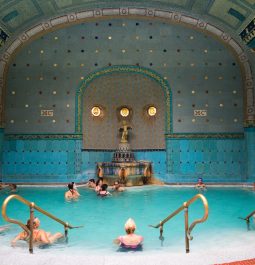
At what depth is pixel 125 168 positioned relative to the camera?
12.3 metres

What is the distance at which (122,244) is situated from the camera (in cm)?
501

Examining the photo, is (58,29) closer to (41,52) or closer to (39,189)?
(41,52)

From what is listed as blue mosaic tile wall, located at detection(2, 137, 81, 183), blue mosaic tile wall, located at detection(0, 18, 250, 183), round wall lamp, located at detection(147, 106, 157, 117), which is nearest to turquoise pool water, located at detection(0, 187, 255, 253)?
blue mosaic tile wall, located at detection(2, 137, 81, 183)

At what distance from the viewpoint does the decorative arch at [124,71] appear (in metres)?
13.3

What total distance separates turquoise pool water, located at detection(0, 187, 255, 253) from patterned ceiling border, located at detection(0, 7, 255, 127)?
427cm

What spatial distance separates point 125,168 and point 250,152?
519 cm

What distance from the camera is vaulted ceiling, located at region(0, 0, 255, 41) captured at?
11156 mm

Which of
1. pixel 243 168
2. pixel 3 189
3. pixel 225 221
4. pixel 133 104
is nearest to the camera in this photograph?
pixel 225 221

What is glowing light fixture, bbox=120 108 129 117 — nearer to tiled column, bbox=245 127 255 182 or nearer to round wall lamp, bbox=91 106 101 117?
round wall lamp, bbox=91 106 101 117

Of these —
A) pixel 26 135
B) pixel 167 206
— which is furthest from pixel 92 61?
pixel 167 206

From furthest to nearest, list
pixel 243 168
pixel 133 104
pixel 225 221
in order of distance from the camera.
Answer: pixel 133 104 < pixel 243 168 < pixel 225 221

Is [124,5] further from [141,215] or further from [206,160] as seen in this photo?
[141,215]

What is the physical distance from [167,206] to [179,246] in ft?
11.4

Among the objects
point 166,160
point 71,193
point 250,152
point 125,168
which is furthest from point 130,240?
point 250,152
